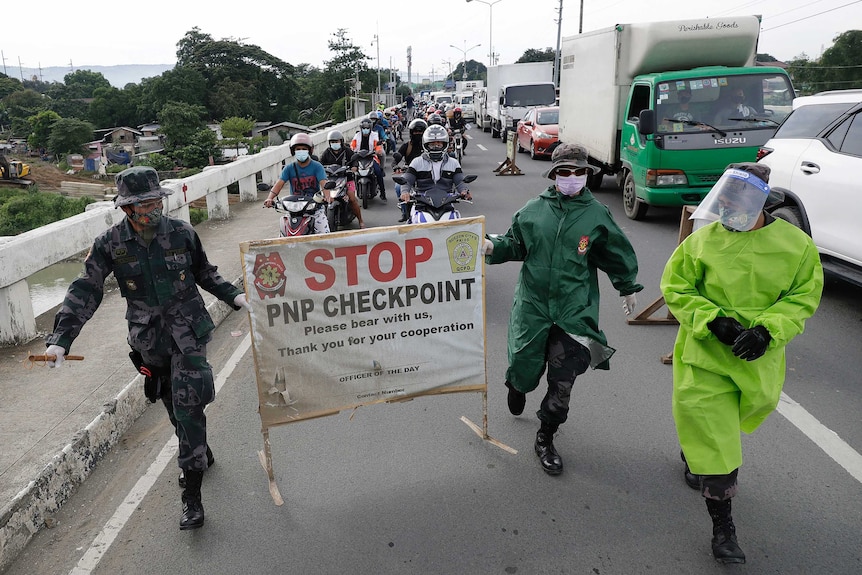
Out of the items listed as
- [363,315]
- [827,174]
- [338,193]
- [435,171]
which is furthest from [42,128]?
[363,315]

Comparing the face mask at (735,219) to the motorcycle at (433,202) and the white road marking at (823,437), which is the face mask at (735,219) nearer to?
the white road marking at (823,437)

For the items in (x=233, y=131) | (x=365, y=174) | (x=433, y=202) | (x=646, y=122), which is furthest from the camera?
(x=233, y=131)

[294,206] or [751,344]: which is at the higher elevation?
[751,344]

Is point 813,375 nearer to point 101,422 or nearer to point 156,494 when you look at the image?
point 156,494

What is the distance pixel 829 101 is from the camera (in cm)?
692

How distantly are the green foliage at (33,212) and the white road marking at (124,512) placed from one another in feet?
134

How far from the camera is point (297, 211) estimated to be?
8.05m

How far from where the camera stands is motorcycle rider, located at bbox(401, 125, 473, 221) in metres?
7.80

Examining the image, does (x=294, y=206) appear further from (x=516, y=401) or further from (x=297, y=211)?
(x=516, y=401)

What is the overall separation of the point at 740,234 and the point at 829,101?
4.97 m

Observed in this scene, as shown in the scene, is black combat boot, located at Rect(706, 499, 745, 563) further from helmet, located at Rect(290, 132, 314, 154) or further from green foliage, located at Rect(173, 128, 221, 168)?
green foliage, located at Rect(173, 128, 221, 168)

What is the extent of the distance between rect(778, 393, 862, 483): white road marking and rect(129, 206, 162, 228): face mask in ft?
13.7

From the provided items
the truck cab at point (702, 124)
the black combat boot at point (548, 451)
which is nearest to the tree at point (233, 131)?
the truck cab at point (702, 124)

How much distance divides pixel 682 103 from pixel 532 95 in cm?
1747
